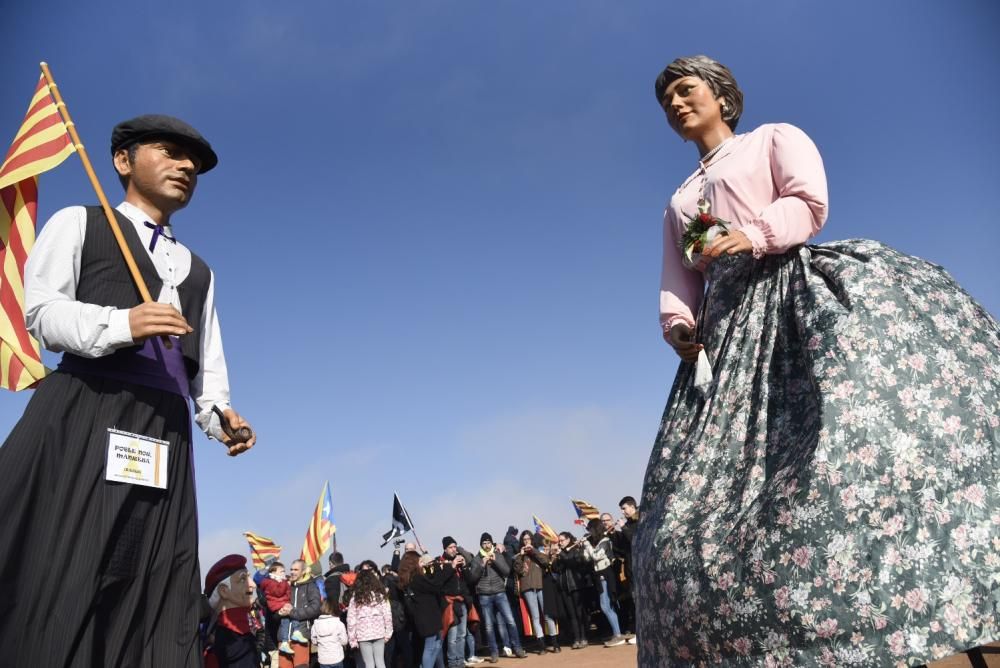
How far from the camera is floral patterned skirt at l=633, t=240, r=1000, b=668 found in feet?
4.98

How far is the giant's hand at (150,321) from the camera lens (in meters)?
2.00

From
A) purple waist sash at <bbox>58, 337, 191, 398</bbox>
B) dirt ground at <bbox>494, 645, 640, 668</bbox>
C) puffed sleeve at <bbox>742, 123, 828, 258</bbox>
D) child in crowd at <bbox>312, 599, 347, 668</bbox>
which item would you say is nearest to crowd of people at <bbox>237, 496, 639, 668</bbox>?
child in crowd at <bbox>312, 599, 347, 668</bbox>

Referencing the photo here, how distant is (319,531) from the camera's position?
16.5 metres

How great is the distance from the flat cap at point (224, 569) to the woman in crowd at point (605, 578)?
6.21 metres

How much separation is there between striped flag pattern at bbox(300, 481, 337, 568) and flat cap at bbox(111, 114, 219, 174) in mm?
14716

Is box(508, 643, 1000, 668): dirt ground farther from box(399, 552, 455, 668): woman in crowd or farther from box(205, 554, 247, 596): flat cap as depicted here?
box(205, 554, 247, 596): flat cap

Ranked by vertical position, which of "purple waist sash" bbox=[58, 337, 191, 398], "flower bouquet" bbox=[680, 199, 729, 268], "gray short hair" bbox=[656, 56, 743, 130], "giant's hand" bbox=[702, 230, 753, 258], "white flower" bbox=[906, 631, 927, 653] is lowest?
"white flower" bbox=[906, 631, 927, 653]

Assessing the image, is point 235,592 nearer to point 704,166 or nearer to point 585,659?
point 585,659

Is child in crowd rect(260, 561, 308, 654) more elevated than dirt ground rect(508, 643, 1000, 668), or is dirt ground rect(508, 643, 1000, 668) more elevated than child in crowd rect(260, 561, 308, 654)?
child in crowd rect(260, 561, 308, 654)

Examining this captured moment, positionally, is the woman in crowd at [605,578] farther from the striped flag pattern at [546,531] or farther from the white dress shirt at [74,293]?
the white dress shirt at [74,293]

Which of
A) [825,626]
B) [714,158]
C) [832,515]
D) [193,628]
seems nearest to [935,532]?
[832,515]

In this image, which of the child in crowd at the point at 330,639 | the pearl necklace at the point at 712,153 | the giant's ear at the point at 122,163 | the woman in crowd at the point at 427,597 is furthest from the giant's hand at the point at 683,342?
the woman in crowd at the point at 427,597

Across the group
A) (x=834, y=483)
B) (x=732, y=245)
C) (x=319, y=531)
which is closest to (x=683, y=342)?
(x=732, y=245)

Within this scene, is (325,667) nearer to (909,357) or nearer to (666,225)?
(666,225)
